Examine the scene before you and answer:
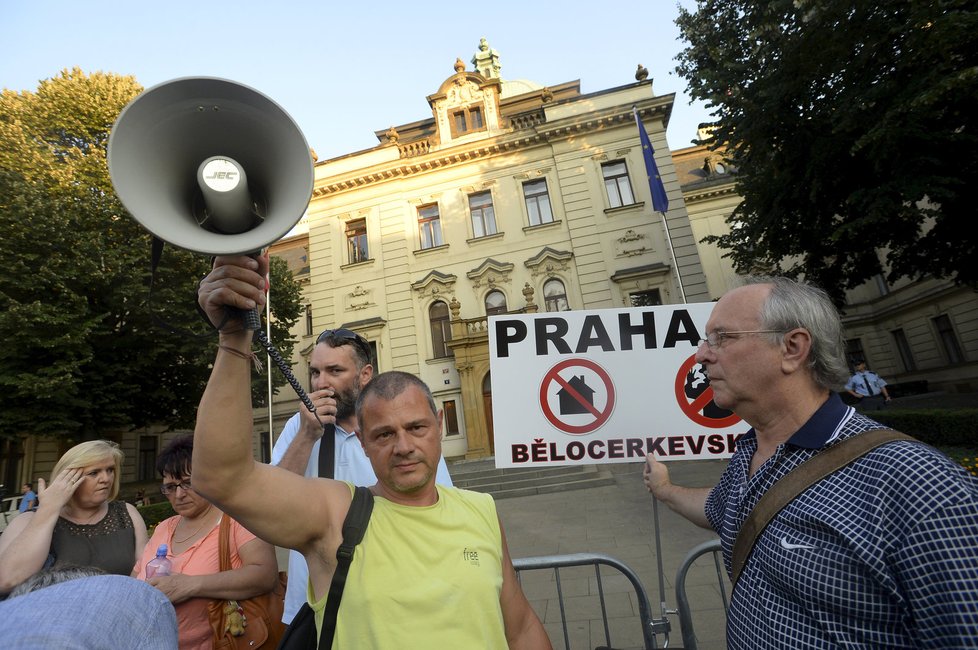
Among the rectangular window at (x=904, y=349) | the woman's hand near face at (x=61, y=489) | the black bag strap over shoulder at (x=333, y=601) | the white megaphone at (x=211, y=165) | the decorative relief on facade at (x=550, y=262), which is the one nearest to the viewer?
the white megaphone at (x=211, y=165)

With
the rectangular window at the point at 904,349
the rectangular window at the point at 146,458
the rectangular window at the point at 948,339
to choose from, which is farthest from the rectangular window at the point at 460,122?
the rectangular window at the point at 904,349

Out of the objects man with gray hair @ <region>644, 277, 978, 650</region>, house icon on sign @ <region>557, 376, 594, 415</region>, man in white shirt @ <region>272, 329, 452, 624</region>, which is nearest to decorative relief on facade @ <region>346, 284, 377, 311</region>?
house icon on sign @ <region>557, 376, 594, 415</region>

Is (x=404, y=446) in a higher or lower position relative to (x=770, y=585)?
higher

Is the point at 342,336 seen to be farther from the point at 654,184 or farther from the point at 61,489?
the point at 654,184

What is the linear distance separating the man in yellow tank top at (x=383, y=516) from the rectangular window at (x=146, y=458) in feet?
82.4

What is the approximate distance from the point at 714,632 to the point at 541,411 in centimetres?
244

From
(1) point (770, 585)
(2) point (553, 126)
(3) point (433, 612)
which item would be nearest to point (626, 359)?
(1) point (770, 585)

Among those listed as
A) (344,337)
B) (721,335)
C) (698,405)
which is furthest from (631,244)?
(721,335)

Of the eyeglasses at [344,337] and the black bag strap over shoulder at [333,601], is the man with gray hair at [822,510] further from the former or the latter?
the eyeglasses at [344,337]

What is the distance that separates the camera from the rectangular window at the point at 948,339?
2084cm

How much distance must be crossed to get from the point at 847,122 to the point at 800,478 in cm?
946

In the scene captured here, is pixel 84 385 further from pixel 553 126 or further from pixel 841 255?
pixel 841 255

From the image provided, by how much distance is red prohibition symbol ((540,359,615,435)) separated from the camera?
3.31m

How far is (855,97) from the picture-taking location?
8.51m
